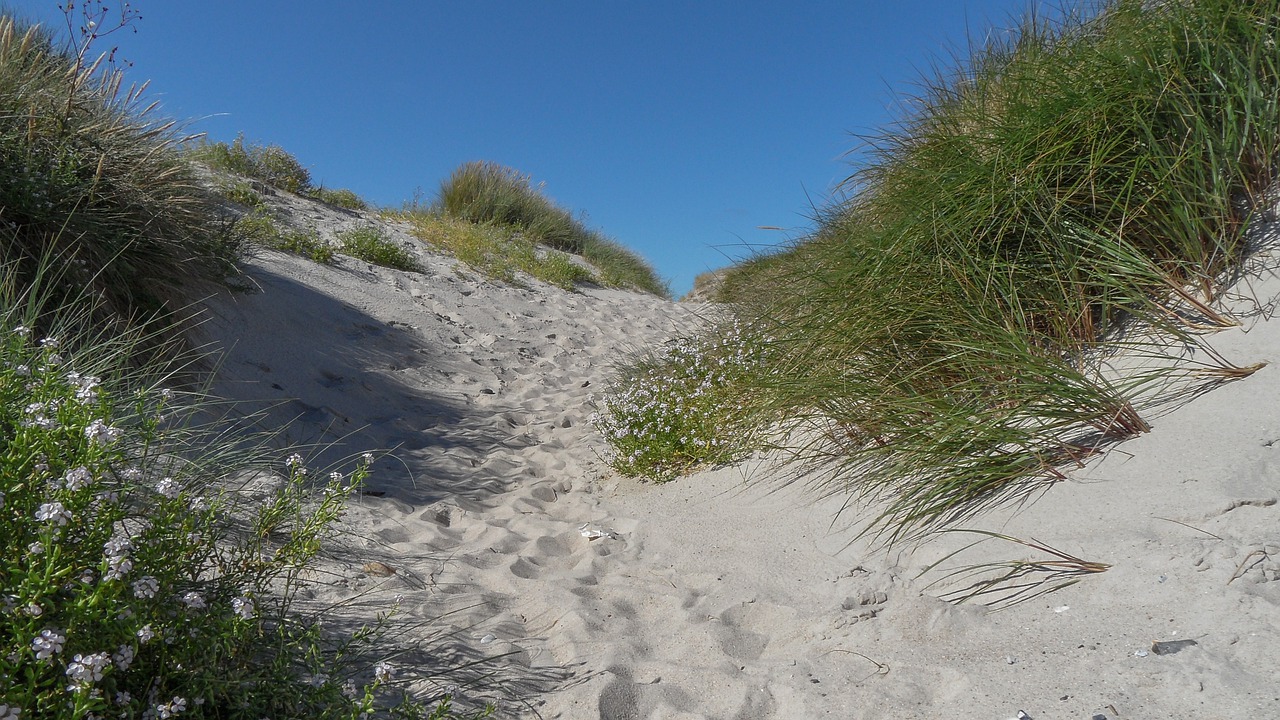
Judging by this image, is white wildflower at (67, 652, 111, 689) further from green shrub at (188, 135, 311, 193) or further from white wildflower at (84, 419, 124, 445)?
green shrub at (188, 135, 311, 193)

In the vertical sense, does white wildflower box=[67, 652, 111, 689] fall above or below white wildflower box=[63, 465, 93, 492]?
below

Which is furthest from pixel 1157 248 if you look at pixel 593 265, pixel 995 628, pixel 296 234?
pixel 593 265

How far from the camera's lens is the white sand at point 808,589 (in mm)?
1934

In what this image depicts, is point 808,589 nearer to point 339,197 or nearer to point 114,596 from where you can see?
point 114,596

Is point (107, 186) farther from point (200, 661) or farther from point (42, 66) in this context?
point (200, 661)

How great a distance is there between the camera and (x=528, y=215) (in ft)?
47.5

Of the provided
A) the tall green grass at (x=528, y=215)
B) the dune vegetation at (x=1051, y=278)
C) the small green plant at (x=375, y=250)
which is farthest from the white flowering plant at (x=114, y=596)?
the tall green grass at (x=528, y=215)

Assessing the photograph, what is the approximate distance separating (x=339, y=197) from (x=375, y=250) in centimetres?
333

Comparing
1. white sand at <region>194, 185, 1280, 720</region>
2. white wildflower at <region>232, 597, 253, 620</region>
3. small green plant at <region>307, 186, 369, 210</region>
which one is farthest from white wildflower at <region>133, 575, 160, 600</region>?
small green plant at <region>307, 186, 369, 210</region>

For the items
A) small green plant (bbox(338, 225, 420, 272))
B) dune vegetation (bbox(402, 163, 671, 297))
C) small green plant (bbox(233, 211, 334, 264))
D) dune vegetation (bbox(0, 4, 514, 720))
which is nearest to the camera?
dune vegetation (bbox(0, 4, 514, 720))

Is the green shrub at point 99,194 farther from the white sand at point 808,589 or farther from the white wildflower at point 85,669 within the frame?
the white wildflower at point 85,669

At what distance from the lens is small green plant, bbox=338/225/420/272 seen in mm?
8883

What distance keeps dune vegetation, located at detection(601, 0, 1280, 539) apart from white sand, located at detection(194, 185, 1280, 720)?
201 mm

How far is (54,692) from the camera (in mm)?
1335
